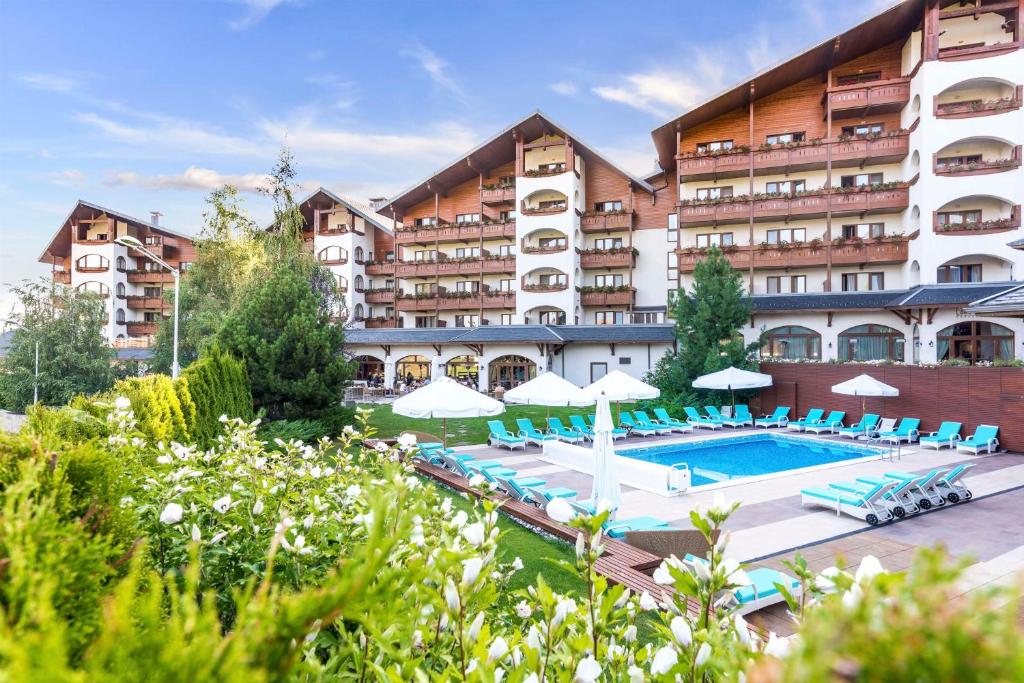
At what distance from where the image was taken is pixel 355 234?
40469mm

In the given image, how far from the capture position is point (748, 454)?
19.3 metres

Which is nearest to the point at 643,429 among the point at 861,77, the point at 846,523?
the point at 846,523

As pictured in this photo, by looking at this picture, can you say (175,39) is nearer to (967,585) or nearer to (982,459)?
(967,585)

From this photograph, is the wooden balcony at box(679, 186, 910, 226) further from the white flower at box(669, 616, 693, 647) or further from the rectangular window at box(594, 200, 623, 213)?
the white flower at box(669, 616, 693, 647)

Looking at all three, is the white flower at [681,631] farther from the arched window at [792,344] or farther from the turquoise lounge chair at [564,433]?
the arched window at [792,344]

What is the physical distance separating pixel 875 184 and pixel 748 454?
18.1 m

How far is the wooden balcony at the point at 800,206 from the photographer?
27.9 metres

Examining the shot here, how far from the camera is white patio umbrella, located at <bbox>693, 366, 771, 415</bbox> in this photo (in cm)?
2209

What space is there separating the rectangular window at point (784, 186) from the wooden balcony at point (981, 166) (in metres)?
6.06

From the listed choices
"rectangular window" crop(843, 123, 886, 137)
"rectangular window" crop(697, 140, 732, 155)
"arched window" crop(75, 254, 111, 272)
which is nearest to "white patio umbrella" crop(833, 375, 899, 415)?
"rectangular window" crop(843, 123, 886, 137)

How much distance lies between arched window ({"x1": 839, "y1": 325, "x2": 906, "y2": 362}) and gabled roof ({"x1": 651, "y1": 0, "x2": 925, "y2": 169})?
46.5ft

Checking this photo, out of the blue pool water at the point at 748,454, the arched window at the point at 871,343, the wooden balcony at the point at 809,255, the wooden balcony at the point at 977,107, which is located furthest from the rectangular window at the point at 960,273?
the blue pool water at the point at 748,454

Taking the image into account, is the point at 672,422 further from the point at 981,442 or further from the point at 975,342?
the point at 975,342

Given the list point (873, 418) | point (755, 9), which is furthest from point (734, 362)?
point (755, 9)
